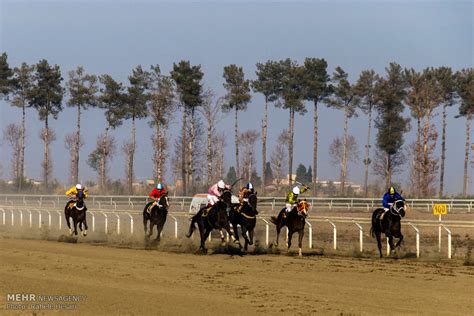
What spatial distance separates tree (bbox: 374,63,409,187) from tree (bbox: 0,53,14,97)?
3136 cm

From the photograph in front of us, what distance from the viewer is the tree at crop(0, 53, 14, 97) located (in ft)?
216

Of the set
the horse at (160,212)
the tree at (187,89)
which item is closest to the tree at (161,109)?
the tree at (187,89)

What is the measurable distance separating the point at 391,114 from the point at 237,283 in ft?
157

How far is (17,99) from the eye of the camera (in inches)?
2630

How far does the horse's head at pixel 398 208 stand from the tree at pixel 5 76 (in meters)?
51.5

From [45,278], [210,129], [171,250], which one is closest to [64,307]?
[45,278]

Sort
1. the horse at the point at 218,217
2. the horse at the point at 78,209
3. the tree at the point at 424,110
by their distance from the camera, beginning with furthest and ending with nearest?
the tree at the point at 424,110, the horse at the point at 78,209, the horse at the point at 218,217

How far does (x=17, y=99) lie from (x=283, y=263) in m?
52.7

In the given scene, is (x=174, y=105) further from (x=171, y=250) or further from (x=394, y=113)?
(x=171, y=250)

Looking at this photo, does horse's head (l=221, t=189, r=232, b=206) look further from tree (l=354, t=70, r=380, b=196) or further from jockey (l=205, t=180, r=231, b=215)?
tree (l=354, t=70, r=380, b=196)

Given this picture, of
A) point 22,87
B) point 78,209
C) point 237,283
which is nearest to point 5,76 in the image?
point 22,87

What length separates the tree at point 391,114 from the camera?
197 feet

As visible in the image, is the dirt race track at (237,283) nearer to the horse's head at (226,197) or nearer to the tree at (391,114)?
the horse's head at (226,197)

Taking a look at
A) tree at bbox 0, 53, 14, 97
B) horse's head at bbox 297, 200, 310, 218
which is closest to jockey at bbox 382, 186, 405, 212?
horse's head at bbox 297, 200, 310, 218
